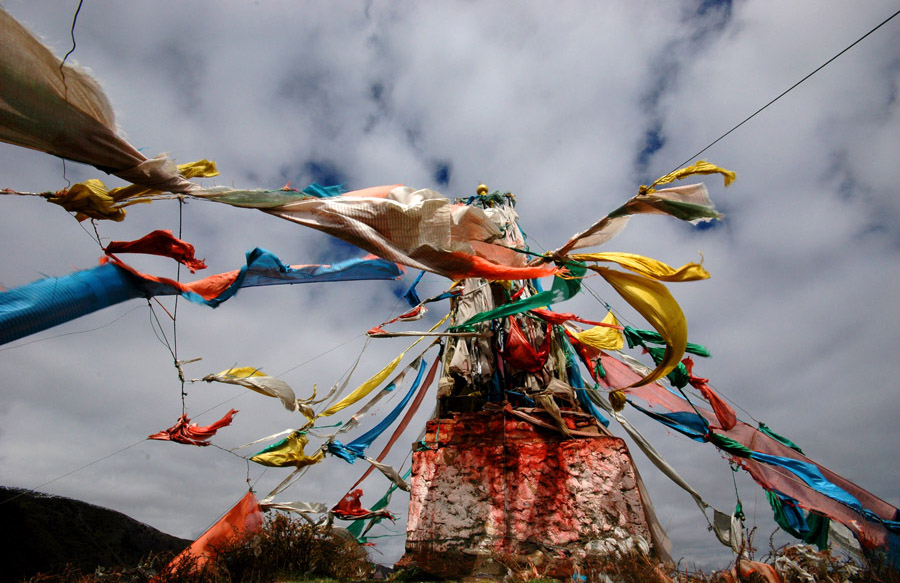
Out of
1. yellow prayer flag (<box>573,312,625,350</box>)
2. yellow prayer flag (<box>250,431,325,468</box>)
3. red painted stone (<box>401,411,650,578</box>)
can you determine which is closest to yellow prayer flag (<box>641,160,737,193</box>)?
yellow prayer flag (<box>573,312,625,350</box>)

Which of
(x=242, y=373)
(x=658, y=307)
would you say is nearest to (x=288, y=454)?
(x=242, y=373)

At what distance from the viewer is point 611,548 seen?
443 centimetres

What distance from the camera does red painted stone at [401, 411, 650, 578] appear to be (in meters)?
4.52

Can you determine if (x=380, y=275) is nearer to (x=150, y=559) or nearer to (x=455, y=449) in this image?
(x=455, y=449)

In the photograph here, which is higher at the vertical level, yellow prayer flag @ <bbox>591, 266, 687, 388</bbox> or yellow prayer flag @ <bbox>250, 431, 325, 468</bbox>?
yellow prayer flag @ <bbox>591, 266, 687, 388</bbox>

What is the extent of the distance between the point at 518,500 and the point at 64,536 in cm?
700

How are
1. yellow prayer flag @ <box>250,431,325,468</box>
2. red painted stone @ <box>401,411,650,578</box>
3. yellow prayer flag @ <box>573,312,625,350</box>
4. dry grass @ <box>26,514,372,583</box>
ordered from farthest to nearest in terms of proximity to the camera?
yellow prayer flag @ <box>573,312,625,350</box>
yellow prayer flag @ <box>250,431,325,468</box>
red painted stone @ <box>401,411,650,578</box>
dry grass @ <box>26,514,372,583</box>

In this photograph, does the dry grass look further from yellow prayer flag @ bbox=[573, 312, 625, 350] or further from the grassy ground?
yellow prayer flag @ bbox=[573, 312, 625, 350]

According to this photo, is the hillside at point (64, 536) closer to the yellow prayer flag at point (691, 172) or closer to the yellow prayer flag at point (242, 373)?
the yellow prayer flag at point (242, 373)

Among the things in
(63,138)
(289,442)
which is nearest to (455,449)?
(289,442)

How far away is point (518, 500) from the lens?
16.0ft

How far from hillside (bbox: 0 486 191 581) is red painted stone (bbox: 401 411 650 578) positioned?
13.0ft

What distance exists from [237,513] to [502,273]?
170 inches

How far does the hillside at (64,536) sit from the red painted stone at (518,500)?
156 inches
